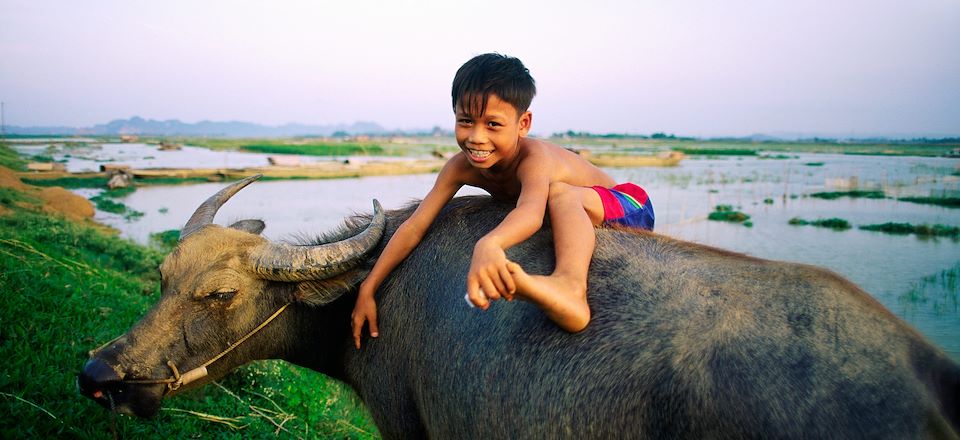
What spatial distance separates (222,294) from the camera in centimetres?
296

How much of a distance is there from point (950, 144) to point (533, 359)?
38691 millimetres

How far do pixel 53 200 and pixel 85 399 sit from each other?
1120 centimetres

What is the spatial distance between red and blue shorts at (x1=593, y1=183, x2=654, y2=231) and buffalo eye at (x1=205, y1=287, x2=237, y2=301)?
6.07 ft

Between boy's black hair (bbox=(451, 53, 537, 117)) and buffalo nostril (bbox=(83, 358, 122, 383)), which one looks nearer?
boy's black hair (bbox=(451, 53, 537, 117))

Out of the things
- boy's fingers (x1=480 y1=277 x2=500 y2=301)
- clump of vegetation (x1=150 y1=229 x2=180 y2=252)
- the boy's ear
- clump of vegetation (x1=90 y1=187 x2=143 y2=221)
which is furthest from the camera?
clump of vegetation (x1=90 y1=187 x2=143 y2=221)

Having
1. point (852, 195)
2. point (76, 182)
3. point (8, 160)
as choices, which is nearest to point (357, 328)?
point (8, 160)

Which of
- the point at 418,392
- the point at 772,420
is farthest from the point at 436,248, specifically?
the point at 772,420

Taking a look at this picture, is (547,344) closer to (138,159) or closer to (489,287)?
(489,287)

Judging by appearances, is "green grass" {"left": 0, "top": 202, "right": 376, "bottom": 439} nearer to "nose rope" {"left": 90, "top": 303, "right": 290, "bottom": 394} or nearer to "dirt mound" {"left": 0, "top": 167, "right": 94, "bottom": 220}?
"nose rope" {"left": 90, "top": 303, "right": 290, "bottom": 394}

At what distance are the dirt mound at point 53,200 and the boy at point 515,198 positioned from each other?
10597mm

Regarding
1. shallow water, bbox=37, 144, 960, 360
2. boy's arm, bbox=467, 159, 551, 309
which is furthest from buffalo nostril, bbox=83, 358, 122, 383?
boy's arm, bbox=467, 159, 551, 309

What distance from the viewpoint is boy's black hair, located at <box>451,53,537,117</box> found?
2475 millimetres

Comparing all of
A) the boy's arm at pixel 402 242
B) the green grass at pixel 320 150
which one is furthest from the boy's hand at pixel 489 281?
the green grass at pixel 320 150

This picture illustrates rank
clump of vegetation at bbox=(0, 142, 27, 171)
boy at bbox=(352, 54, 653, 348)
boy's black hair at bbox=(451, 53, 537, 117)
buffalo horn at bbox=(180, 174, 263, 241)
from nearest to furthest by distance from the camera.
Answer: boy at bbox=(352, 54, 653, 348) → boy's black hair at bbox=(451, 53, 537, 117) → buffalo horn at bbox=(180, 174, 263, 241) → clump of vegetation at bbox=(0, 142, 27, 171)
